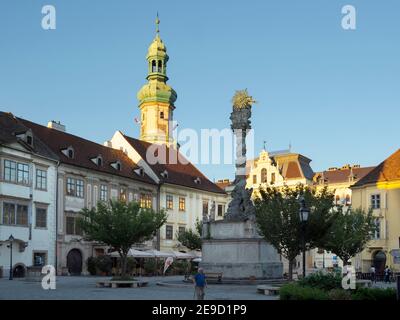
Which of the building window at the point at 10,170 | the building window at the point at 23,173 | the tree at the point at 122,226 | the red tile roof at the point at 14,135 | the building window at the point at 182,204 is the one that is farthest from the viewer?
the building window at the point at 182,204

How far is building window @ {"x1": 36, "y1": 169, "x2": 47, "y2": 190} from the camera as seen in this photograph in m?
49.0

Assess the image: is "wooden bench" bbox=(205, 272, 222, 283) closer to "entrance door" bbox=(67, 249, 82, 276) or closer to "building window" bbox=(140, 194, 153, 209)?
"entrance door" bbox=(67, 249, 82, 276)

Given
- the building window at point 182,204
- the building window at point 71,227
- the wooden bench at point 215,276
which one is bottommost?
the wooden bench at point 215,276

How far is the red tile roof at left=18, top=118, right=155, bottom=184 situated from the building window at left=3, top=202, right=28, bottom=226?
633cm

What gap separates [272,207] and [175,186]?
38933mm

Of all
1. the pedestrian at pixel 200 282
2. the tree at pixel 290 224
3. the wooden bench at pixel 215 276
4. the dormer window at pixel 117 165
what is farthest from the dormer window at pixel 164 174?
the pedestrian at pixel 200 282

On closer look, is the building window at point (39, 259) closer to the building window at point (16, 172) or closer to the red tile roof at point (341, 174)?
the building window at point (16, 172)

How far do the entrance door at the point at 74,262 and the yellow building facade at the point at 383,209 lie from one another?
2609 centimetres

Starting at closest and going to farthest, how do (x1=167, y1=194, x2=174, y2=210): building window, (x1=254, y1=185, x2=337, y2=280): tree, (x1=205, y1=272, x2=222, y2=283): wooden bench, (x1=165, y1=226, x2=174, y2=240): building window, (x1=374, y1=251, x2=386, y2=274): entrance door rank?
(x1=254, y1=185, x2=337, y2=280): tree
(x1=205, y1=272, x2=222, y2=283): wooden bench
(x1=374, y1=251, x2=386, y2=274): entrance door
(x1=165, y1=226, x2=174, y2=240): building window
(x1=167, y1=194, x2=174, y2=210): building window

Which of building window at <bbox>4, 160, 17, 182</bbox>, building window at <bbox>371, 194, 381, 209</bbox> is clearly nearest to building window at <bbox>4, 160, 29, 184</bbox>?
building window at <bbox>4, 160, 17, 182</bbox>

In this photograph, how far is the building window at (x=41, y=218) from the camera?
48844 millimetres

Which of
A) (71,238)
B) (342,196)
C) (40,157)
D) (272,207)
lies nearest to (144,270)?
(71,238)
